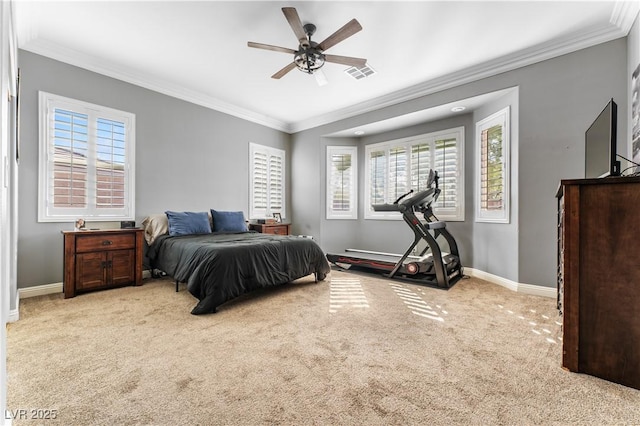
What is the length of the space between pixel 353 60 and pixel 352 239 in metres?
3.56

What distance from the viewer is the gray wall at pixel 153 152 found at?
3135 millimetres

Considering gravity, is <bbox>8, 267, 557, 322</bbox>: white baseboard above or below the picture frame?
below

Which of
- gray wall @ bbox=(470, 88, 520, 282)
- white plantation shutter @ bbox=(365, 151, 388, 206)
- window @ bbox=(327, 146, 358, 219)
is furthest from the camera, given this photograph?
window @ bbox=(327, 146, 358, 219)

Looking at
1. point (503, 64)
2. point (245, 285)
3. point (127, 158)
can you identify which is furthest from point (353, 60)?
point (127, 158)

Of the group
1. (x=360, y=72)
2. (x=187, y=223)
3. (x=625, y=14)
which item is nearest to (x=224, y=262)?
(x=187, y=223)

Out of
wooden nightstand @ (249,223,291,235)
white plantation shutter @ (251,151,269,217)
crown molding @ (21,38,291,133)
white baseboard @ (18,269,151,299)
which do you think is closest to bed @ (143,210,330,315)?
white baseboard @ (18,269,151,299)

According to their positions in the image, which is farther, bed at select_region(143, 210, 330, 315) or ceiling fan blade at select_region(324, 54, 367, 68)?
ceiling fan blade at select_region(324, 54, 367, 68)

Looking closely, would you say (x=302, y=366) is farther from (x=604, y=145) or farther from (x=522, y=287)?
(x=522, y=287)

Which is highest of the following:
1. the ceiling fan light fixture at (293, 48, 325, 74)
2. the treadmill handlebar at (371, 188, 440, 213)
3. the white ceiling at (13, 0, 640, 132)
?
the white ceiling at (13, 0, 640, 132)

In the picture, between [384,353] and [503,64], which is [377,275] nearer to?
[384,353]

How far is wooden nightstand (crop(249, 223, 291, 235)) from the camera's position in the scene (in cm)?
514

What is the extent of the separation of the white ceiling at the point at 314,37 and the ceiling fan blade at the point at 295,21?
28 centimetres

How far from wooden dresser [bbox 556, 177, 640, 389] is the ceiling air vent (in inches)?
109

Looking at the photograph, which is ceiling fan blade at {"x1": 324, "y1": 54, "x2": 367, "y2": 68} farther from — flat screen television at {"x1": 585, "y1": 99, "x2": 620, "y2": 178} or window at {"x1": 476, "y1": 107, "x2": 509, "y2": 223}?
window at {"x1": 476, "y1": 107, "x2": 509, "y2": 223}
